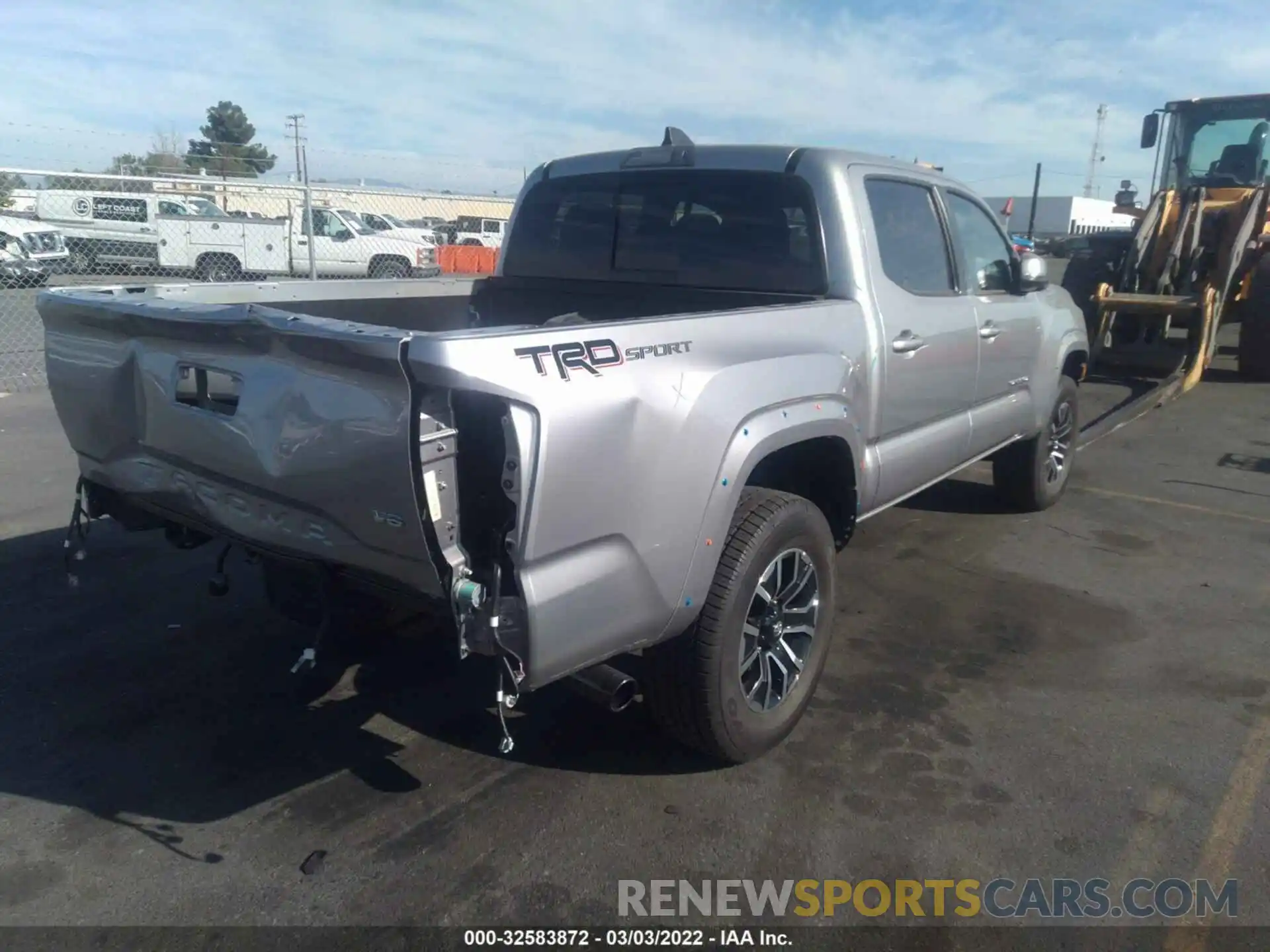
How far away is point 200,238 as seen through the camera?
17.4m

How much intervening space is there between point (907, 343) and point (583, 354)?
6.78 feet

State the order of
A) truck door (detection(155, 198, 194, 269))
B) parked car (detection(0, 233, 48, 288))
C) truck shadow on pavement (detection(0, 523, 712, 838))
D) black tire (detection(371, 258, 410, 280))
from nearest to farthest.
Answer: truck shadow on pavement (detection(0, 523, 712, 838)) < parked car (detection(0, 233, 48, 288)) < truck door (detection(155, 198, 194, 269)) < black tire (detection(371, 258, 410, 280))

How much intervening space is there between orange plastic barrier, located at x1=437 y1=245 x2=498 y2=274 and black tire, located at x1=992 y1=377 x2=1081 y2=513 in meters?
14.3

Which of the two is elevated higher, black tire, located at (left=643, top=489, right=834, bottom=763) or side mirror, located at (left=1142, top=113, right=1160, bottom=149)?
side mirror, located at (left=1142, top=113, right=1160, bottom=149)

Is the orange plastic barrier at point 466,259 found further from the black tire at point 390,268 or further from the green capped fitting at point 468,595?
the green capped fitting at point 468,595

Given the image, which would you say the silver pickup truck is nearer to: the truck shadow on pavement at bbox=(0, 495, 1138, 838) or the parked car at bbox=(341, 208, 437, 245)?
the truck shadow on pavement at bbox=(0, 495, 1138, 838)

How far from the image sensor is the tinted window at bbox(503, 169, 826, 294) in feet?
13.3

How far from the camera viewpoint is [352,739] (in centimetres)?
354

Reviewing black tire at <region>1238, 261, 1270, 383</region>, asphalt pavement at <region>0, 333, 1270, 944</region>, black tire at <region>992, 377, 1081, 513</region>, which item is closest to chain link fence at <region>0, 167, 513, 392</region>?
black tire at <region>992, 377, 1081, 513</region>

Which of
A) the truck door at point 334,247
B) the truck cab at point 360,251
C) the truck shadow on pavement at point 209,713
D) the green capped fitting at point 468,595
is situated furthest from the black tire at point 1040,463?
the truck door at point 334,247

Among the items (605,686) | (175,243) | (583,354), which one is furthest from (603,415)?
(175,243)

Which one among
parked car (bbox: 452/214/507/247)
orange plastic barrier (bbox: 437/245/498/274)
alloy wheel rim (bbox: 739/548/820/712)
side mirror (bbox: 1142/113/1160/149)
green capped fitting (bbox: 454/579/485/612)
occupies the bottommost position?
alloy wheel rim (bbox: 739/548/820/712)

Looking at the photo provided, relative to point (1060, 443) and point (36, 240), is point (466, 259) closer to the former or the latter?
point (36, 240)

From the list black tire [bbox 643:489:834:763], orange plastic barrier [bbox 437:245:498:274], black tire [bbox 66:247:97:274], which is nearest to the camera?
black tire [bbox 643:489:834:763]
